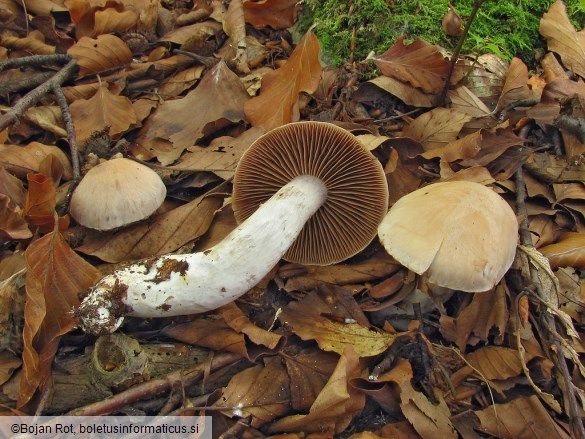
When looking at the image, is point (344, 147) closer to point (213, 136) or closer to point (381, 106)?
point (381, 106)

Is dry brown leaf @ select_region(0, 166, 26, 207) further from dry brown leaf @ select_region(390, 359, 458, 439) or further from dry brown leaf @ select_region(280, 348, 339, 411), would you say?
dry brown leaf @ select_region(390, 359, 458, 439)

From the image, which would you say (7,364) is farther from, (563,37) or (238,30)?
(563,37)

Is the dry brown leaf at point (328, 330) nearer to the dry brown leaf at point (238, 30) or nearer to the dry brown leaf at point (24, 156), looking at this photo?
the dry brown leaf at point (24, 156)

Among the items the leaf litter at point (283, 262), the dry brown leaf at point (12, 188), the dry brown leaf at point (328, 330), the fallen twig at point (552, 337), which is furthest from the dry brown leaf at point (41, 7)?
the fallen twig at point (552, 337)

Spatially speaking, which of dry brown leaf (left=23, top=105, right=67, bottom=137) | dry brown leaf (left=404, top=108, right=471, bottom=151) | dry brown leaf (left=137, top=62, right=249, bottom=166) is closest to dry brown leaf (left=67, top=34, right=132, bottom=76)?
dry brown leaf (left=23, top=105, right=67, bottom=137)

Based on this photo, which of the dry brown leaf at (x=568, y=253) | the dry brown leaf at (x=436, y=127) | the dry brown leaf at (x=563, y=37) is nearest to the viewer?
the dry brown leaf at (x=568, y=253)

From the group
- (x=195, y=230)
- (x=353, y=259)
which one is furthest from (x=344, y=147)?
(x=195, y=230)
